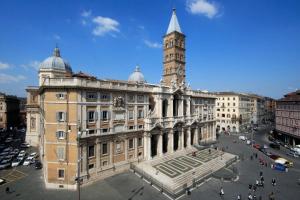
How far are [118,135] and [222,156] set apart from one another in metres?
25.1

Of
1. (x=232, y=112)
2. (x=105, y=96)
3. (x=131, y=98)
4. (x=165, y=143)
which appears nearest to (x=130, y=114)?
(x=131, y=98)

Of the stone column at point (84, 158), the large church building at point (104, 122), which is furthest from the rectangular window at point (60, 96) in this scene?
the stone column at point (84, 158)

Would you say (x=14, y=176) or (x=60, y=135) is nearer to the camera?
(x=60, y=135)

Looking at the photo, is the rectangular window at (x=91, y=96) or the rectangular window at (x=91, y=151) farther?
the rectangular window at (x=91, y=151)

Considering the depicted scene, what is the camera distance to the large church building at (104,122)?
→ 30234 mm

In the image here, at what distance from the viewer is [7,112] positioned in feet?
259

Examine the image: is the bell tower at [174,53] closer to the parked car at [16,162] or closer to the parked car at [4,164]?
the parked car at [16,162]

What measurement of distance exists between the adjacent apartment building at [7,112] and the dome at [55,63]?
42.4m

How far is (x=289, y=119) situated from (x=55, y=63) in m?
70.7

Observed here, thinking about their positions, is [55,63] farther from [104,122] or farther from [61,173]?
[61,173]

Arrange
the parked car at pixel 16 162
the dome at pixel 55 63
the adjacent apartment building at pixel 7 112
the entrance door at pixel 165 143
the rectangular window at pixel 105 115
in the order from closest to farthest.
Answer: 1. the rectangular window at pixel 105 115
2. the parked car at pixel 16 162
3. the entrance door at pixel 165 143
4. the dome at pixel 55 63
5. the adjacent apartment building at pixel 7 112

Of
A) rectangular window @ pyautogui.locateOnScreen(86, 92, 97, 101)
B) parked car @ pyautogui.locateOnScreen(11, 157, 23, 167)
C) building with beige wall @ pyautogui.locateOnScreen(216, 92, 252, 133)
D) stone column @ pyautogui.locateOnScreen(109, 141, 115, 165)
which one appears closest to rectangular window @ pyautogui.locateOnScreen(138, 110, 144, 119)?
stone column @ pyautogui.locateOnScreen(109, 141, 115, 165)

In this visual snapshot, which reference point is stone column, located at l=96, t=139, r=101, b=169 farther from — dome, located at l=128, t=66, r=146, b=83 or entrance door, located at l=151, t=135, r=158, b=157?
dome, located at l=128, t=66, r=146, b=83

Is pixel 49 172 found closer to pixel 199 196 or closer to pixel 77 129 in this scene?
pixel 77 129
